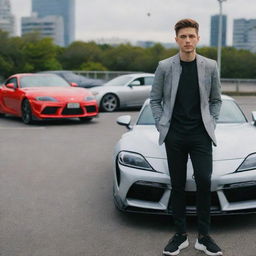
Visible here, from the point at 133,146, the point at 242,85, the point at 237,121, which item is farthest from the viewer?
the point at 242,85

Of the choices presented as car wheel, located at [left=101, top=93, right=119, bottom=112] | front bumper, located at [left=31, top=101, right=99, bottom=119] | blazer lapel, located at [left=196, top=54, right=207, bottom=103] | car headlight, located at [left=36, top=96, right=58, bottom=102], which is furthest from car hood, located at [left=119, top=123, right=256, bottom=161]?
car wheel, located at [left=101, top=93, right=119, bottom=112]

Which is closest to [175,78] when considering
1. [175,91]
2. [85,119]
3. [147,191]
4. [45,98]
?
[175,91]

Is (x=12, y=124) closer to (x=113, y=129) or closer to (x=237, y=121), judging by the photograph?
(x=113, y=129)

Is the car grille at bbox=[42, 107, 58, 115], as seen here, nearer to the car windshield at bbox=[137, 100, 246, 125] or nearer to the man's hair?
the car windshield at bbox=[137, 100, 246, 125]

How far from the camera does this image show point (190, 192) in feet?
14.7

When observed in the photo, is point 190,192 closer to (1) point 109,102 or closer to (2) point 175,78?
(2) point 175,78

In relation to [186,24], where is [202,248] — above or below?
below

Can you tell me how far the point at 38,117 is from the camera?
12.6 m

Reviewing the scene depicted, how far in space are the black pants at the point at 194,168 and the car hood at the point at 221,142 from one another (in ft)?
2.54

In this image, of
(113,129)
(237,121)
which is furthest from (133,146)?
(113,129)

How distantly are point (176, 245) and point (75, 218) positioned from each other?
1.34 m

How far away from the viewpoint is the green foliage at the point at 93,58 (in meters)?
48.1

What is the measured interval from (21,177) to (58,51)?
7710 cm

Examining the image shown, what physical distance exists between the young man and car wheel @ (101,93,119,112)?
42.4ft
